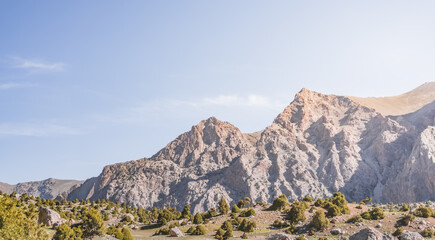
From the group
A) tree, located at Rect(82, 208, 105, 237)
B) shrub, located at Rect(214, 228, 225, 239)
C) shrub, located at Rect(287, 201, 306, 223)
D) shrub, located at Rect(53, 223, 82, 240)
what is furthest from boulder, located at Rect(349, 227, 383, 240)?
shrub, located at Rect(53, 223, 82, 240)

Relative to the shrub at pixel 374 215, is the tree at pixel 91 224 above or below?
above

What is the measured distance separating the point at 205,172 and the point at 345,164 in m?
73.1

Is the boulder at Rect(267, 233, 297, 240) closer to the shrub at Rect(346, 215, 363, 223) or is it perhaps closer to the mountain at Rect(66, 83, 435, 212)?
the shrub at Rect(346, 215, 363, 223)

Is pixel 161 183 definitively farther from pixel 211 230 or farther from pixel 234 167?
pixel 211 230

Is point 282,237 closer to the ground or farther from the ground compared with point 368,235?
farther from the ground

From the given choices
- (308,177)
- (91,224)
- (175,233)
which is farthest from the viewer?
(308,177)

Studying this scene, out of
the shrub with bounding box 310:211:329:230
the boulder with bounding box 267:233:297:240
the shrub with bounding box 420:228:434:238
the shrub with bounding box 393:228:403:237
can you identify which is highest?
the shrub with bounding box 310:211:329:230

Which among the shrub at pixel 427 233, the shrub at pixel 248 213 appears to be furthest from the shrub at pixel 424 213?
the shrub at pixel 248 213

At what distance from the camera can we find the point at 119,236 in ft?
177

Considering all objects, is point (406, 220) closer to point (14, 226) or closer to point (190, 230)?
point (190, 230)

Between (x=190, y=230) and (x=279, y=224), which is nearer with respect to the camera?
(x=279, y=224)

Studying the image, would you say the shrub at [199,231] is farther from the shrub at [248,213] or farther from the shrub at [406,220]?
the shrub at [406,220]

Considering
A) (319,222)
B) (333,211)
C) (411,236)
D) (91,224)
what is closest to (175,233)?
(91,224)

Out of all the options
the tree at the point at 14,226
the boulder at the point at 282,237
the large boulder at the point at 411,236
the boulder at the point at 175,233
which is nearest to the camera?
the tree at the point at 14,226
